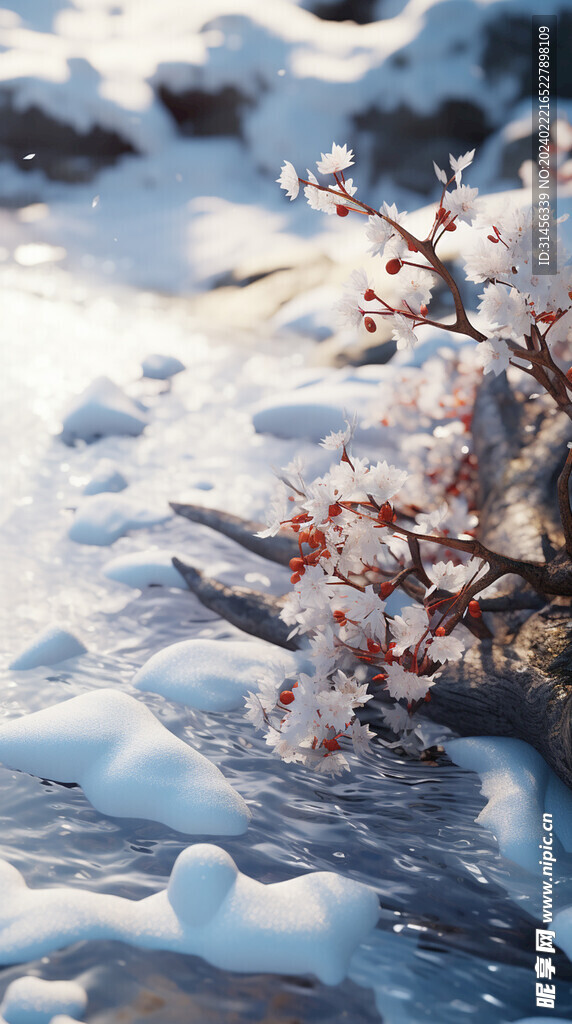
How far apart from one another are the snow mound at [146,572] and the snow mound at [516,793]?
588mm

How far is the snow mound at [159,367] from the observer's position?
2.46 m

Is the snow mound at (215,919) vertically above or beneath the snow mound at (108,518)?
beneath

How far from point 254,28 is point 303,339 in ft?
7.65

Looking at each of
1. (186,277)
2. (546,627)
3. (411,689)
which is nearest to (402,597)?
(546,627)

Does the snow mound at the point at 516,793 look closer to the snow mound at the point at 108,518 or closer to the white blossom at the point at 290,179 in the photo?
the white blossom at the point at 290,179

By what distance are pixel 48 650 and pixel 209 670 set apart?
0.81 ft

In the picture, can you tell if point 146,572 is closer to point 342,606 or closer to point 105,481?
point 105,481

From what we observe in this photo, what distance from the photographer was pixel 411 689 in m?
0.93

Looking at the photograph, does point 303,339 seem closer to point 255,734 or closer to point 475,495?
point 475,495

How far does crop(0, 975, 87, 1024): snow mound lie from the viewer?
71 centimetres

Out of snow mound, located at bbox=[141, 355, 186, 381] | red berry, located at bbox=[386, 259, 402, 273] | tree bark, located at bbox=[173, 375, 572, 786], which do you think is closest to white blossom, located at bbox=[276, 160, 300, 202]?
red berry, located at bbox=[386, 259, 402, 273]

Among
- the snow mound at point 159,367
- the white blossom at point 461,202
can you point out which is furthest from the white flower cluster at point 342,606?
the snow mound at point 159,367

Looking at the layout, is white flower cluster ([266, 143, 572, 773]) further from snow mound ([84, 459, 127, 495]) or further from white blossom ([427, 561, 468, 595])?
snow mound ([84, 459, 127, 495])

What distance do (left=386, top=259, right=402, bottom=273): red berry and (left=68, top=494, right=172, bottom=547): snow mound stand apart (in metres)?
0.90
